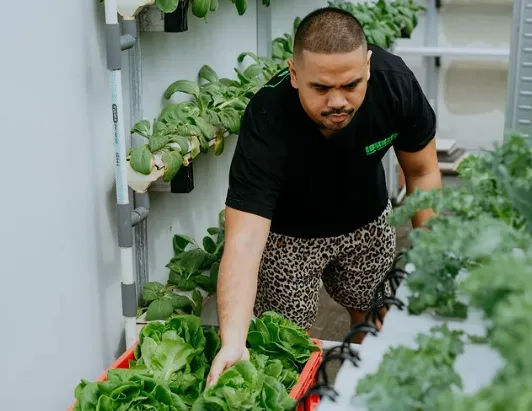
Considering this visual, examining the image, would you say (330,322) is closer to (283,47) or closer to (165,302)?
(283,47)

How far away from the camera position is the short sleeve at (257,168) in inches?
99.9

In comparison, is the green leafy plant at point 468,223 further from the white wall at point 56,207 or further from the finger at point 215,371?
the white wall at point 56,207

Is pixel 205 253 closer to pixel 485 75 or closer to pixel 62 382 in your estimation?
pixel 62 382

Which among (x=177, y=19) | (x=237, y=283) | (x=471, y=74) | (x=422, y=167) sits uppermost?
(x=177, y=19)

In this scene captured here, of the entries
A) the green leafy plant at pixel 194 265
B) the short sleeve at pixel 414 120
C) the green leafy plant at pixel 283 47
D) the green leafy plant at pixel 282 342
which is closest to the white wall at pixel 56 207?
the green leafy plant at pixel 194 265

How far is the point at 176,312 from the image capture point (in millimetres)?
3297

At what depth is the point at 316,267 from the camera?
308 cm

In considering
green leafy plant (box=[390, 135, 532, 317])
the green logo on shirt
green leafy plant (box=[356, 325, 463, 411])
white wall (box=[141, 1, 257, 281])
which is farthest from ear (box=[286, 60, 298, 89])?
green leafy plant (box=[356, 325, 463, 411])

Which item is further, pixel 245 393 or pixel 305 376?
pixel 305 376

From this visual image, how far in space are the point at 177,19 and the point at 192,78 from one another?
728mm

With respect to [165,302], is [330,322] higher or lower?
lower

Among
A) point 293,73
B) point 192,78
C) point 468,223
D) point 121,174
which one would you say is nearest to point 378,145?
point 293,73

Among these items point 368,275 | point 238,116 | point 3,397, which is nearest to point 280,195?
point 368,275

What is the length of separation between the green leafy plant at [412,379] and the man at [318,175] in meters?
1.16
